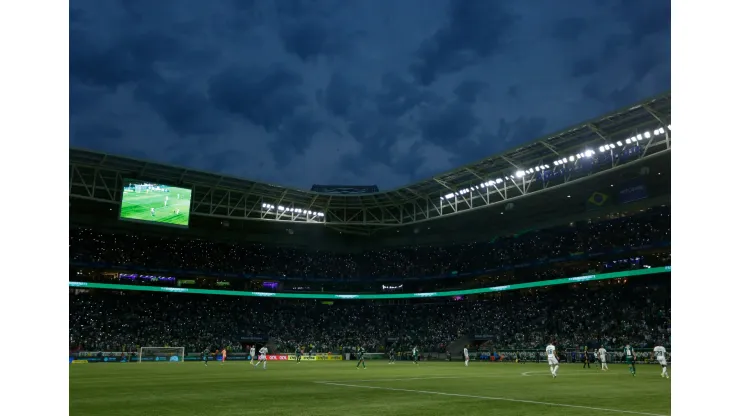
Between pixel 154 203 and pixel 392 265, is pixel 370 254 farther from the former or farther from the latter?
pixel 154 203

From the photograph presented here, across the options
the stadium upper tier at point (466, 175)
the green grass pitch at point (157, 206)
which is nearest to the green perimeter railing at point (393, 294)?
the stadium upper tier at point (466, 175)

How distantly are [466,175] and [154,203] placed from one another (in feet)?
95.4

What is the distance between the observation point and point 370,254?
8262cm

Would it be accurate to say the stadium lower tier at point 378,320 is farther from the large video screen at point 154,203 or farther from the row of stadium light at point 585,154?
the row of stadium light at point 585,154

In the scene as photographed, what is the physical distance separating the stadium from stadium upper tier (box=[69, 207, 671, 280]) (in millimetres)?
203

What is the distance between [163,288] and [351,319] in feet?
81.6

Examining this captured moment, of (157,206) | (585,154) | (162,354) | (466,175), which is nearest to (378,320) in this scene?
(162,354)

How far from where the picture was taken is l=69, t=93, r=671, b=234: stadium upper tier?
43.6 meters

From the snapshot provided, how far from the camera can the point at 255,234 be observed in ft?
261

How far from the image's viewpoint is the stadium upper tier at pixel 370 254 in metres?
60.6

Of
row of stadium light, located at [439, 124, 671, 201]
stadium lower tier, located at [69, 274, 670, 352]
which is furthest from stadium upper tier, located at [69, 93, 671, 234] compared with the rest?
stadium lower tier, located at [69, 274, 670, 352]
